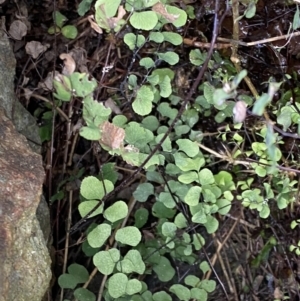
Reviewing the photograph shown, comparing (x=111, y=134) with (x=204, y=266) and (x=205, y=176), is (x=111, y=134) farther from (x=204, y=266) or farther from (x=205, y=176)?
(x=204, y=266)

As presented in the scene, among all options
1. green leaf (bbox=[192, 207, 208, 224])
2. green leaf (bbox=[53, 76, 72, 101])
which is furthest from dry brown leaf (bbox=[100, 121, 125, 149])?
green leaf (bbox=[192, 207, 208, 224])

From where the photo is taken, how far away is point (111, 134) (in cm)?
116

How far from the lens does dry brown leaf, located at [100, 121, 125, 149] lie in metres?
1.15

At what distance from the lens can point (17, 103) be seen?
5.28ft

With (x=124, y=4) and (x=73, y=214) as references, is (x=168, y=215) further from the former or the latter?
(x=124, y=4)

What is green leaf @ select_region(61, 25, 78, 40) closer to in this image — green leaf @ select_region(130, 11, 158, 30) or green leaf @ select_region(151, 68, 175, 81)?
green leaf @ select_region(151, 68, 175, 81)

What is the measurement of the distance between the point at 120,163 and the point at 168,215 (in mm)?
247

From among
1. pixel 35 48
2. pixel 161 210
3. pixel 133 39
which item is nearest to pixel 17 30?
pixel 35 48

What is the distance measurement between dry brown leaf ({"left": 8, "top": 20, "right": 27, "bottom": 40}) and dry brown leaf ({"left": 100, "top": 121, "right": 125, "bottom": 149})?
23.6 inches

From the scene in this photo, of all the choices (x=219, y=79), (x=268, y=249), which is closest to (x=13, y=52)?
(x=219, y=79)

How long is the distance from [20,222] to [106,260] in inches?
11.1

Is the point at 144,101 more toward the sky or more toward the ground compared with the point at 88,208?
more toward the sky

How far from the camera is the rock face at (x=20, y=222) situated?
121 centimetres

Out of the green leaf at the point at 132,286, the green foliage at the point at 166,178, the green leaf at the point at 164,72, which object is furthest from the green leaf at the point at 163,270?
the green leaf at the point at 164,72
